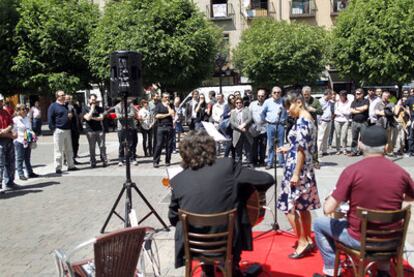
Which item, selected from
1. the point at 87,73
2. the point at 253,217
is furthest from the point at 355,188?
the point at 87,73

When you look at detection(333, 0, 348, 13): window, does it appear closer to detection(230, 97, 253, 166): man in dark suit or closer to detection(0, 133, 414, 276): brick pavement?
detection(0, 133, 414, 276): brick pavement

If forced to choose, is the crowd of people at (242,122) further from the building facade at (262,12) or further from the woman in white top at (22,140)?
the building facade at (262,12)

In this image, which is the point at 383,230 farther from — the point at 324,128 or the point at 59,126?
the point at 324,128

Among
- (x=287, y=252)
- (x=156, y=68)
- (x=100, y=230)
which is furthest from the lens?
(x=156, y=68)

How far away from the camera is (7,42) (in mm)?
23422

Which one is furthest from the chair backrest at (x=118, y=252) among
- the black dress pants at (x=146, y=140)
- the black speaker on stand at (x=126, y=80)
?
the black dress pants at (x=146, y=140)

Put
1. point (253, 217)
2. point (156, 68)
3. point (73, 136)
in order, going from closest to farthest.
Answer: point (253, 217) < point (73, 136) < point (156, 68)

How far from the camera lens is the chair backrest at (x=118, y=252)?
3205 mm

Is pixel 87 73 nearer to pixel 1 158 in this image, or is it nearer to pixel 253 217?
pixel 1 158

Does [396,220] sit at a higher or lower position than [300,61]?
lower

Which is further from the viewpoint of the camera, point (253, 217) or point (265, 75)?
point (265, 75)

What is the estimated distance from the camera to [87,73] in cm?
2455

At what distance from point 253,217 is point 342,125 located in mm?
9415

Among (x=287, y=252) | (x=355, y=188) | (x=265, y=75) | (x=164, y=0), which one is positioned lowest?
(x=287, y=252)
